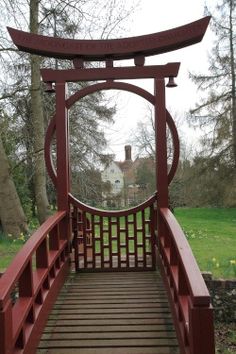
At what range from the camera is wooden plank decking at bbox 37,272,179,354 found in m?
3.72

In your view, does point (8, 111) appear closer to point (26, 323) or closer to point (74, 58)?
point (74, 58)

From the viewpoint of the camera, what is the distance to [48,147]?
5844 millimetres

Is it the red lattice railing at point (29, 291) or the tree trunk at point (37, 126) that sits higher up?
the tree trunk at point (37, 126)

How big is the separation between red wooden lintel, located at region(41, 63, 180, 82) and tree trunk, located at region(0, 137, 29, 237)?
5.16 m

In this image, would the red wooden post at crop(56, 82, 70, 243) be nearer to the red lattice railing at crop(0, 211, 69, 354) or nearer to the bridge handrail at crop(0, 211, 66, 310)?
the red lattice railing at crop(0, 211, 69, 354)

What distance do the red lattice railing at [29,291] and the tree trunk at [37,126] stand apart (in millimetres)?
6075

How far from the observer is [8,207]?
10461mm

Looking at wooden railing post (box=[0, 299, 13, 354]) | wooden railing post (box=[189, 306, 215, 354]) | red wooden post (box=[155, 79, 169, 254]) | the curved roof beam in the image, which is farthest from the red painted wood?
wooden railing post (box=[189, 306, 215, 354])

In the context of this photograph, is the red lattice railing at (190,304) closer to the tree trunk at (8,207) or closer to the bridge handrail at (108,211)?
the bridge handrail at (108,211)

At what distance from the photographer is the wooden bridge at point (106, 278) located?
3.21 metres

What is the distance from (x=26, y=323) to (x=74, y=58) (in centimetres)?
358

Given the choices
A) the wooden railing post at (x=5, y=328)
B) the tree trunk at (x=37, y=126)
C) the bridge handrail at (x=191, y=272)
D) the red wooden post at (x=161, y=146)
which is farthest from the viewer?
the tree trunk at (x=37, y=126)

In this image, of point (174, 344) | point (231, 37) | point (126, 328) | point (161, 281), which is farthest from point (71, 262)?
point (231, 37)

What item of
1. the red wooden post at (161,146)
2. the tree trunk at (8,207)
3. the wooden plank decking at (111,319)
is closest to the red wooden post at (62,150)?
the wooden plank decking at (111,319)
